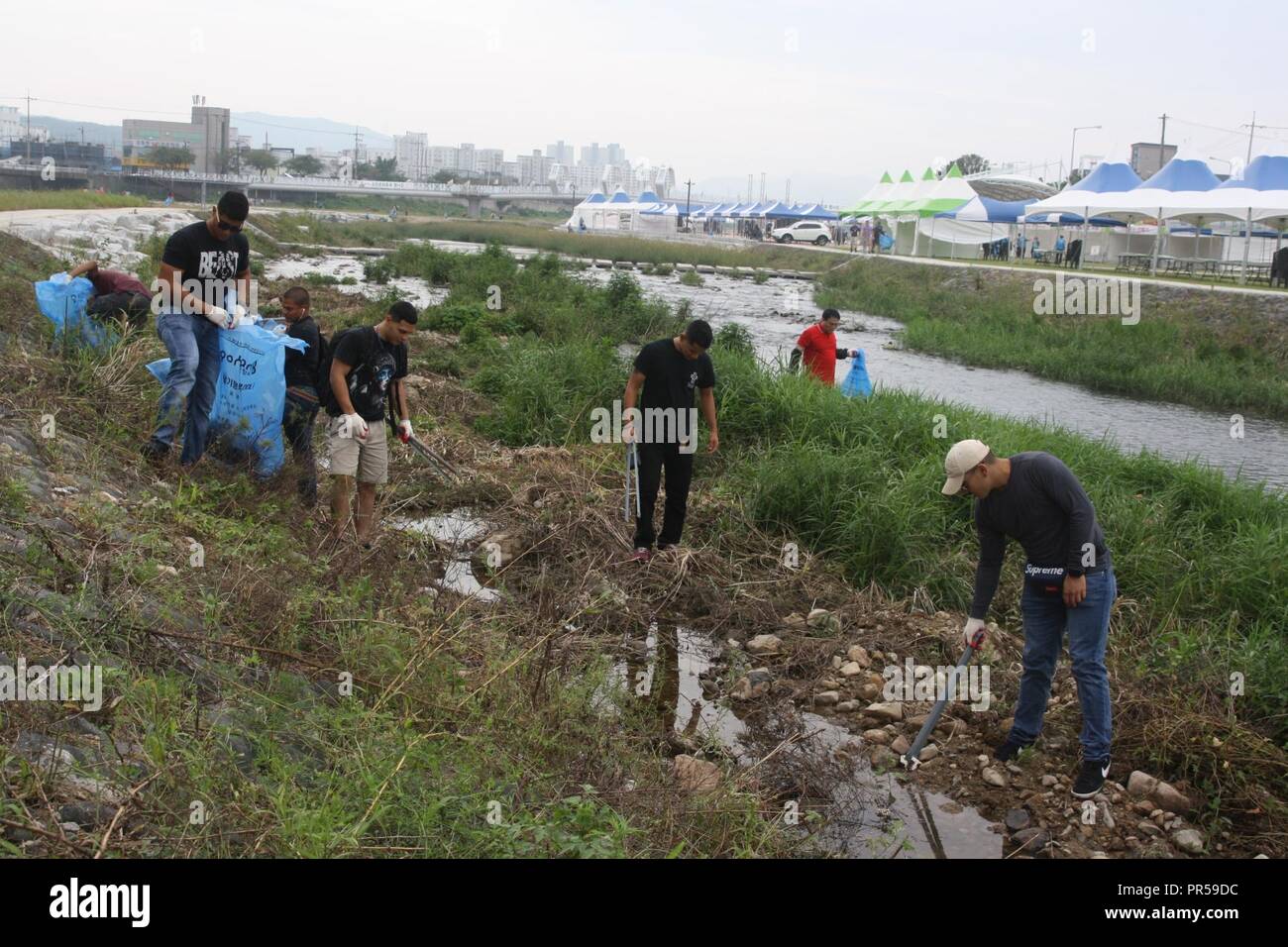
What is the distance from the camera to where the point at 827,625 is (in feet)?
22.6

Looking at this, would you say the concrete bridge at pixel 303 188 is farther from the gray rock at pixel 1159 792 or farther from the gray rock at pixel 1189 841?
the gray rock at pixel 1189 841

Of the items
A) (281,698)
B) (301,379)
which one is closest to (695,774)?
(281,698)

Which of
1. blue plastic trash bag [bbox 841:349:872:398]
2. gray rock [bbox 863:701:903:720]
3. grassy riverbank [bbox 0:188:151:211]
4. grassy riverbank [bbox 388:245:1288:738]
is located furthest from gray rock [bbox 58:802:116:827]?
grassy riverbank [bbox 0:188:151:211]

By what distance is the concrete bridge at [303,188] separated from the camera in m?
82.4

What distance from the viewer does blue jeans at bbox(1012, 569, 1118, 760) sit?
4953 millimetres

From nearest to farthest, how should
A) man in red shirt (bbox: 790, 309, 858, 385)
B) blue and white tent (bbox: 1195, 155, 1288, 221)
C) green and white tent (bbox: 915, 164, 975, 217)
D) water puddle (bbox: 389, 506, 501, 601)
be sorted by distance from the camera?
water puddle (bbox: 389, 506, 501, 601), man in red shirt (bbox: 790, 309, 858, 385), blue and white tent (bbox: 1195, 155, 1288, 221), green and white tent (bbox: 915, 164, 975, 217)

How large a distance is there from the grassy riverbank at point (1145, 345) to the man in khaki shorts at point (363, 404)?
49.9 feet

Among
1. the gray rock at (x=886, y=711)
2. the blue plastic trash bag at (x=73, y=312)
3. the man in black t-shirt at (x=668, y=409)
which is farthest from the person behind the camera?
the blue plastic trash bag at (x=73, y=312)

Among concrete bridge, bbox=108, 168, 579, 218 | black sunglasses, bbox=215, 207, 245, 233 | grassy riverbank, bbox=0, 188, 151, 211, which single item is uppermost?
concrete bridge, bbox=108, 168, 579, 218

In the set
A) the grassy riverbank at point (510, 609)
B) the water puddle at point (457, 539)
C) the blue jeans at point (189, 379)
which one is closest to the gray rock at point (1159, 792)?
the grassy riverbank at point (510, 609)

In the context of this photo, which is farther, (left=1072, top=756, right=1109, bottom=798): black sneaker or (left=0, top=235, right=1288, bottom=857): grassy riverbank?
(left=1072, top=756, right=1109, bottom=798): black sneaker

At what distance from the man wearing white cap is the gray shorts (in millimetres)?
3460

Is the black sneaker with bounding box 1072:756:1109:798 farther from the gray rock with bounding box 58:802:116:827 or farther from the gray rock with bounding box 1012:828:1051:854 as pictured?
the gray rock with bounding box 58:802:116:827

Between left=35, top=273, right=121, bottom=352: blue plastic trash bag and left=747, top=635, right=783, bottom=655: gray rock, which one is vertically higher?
left=35, top=273, right=121, bottom=352: blue plastic trash bag
